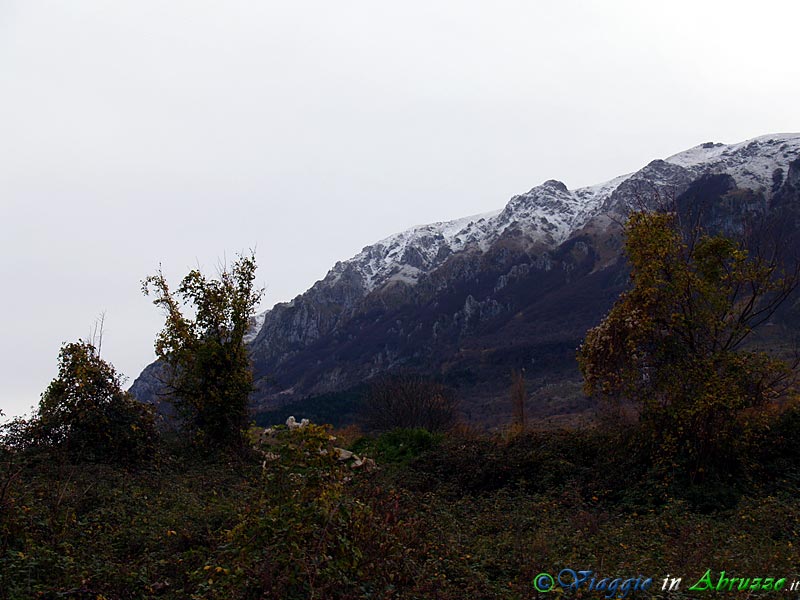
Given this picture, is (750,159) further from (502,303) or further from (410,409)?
(410,409)

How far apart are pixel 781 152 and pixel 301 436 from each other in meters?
160

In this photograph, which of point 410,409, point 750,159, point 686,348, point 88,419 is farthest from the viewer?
point 750,159

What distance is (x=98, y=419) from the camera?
16.1m

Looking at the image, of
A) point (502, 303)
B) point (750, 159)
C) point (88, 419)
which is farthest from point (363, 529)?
point (750, 159)

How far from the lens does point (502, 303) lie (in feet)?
467

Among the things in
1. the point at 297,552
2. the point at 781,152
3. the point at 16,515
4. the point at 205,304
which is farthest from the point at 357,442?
the point at 781,152

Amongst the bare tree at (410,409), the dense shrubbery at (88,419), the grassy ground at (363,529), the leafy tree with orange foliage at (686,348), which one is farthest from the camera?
the bare tree at (410,409)

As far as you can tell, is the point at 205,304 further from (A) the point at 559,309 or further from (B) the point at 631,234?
(A) the point at 559,309

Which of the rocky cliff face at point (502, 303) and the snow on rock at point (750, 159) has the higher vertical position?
the snow on rock at point (750, 159)

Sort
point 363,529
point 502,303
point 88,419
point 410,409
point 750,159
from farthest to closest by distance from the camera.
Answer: point 502,303 < point 750,159 < point 410,409 < point 88,419 < point 363,529

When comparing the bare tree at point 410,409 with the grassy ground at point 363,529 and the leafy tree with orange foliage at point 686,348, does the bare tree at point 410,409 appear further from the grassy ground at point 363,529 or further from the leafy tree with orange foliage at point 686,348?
the leafy tree with orange foliage at point 686,348

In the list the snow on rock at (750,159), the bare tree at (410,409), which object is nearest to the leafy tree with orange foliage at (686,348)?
the bare tree at (410,409)

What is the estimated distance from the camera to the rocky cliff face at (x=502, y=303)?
108 meters

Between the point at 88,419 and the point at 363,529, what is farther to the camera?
the point at 88,419
